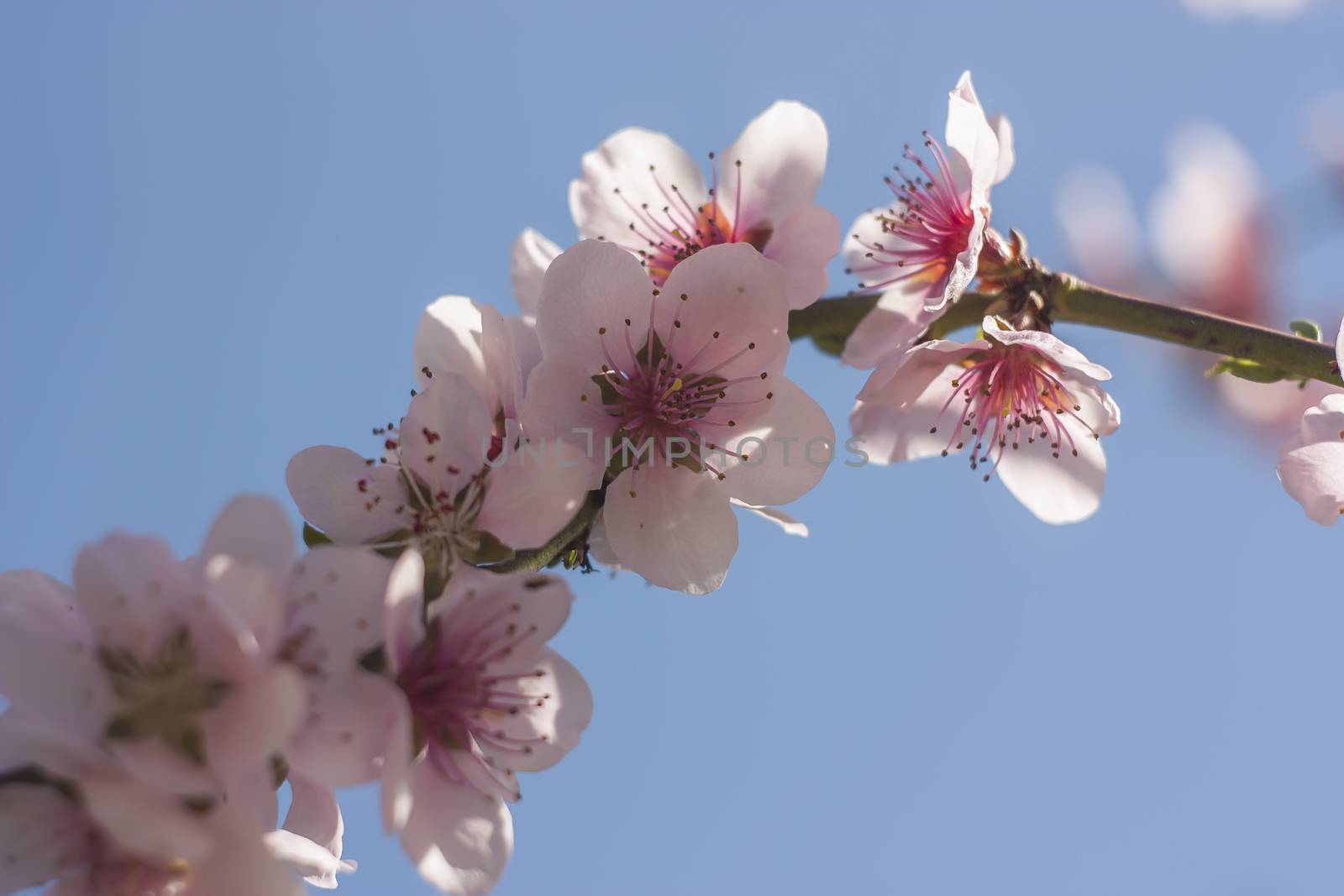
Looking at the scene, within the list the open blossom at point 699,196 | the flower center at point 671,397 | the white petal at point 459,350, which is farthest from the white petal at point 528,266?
the flower center at point 671,397

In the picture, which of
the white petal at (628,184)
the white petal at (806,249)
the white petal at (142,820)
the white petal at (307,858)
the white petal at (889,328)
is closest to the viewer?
the white petal at (142,820)

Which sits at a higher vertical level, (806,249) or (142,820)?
(806,249)

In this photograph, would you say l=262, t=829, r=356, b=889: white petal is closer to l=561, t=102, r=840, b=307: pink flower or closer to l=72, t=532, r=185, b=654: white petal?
l=72, t=532, r=185, b=654: white petal

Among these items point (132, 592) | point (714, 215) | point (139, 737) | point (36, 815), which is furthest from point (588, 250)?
point (36, 815)

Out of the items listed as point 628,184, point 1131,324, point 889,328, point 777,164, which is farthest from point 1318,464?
point 628,184

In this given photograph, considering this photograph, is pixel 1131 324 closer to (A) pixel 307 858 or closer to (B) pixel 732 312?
(B) pixel 732 312

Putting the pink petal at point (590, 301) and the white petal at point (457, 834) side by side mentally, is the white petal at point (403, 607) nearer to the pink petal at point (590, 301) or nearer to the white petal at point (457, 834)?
the white petal at point (457, 834)

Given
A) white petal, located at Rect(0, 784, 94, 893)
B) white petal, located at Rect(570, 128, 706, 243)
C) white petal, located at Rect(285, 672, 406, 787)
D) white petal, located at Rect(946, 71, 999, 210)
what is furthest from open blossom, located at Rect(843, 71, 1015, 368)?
white petal, located at Rect(0, 784, 94, 893)

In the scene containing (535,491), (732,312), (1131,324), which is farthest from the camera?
(1131,324)
